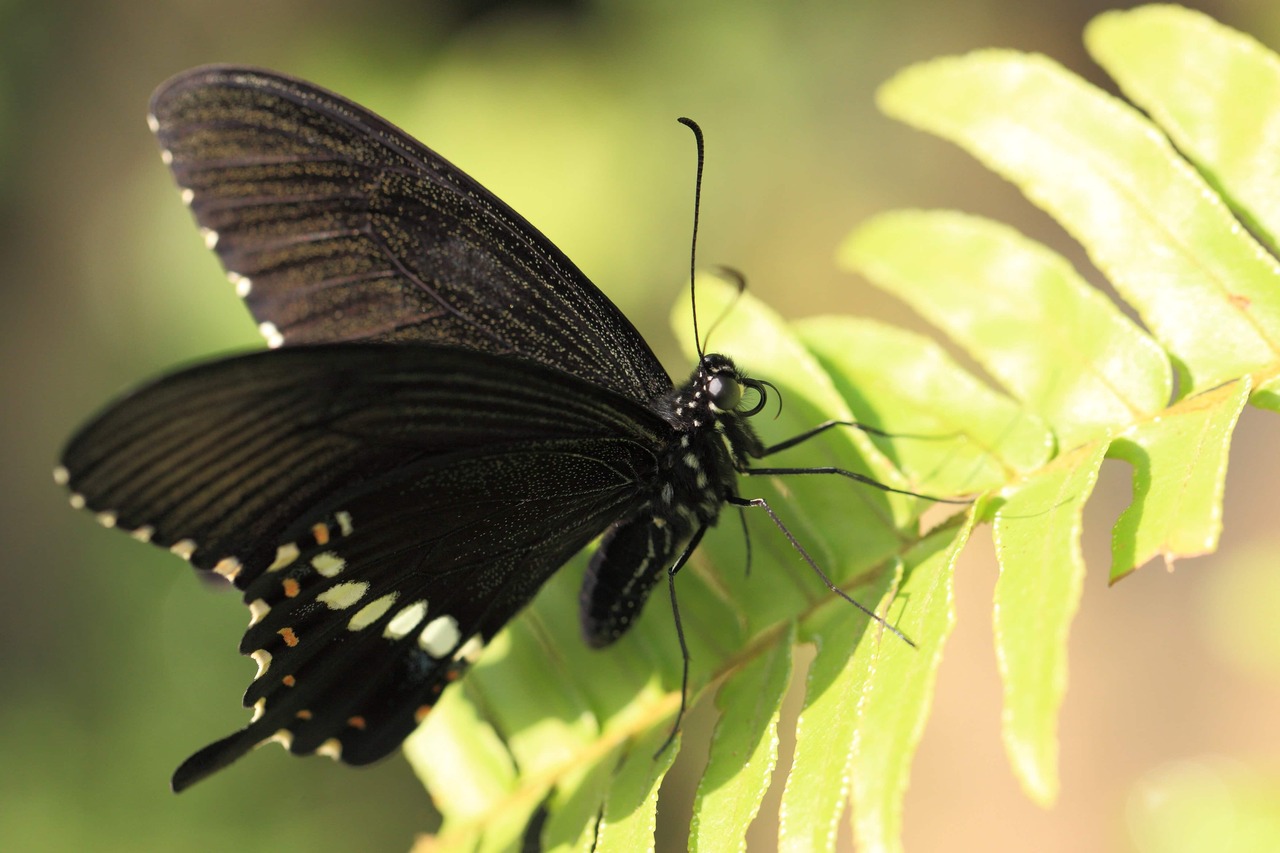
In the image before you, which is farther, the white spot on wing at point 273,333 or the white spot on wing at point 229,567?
the white spot on wing at point 273,333

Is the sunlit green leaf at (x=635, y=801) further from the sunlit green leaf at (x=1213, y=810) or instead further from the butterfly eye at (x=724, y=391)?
the sunlit green leaf at (x=1213, y=810)

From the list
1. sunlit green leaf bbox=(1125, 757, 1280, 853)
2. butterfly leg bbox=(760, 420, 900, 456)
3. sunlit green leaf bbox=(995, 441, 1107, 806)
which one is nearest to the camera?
sunlit green leaf bbox=(995, 441, 1107, 806)

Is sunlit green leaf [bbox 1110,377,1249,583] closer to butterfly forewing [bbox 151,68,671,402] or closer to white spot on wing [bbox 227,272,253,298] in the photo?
butterfly forewing [bbox 151,68,671,402]

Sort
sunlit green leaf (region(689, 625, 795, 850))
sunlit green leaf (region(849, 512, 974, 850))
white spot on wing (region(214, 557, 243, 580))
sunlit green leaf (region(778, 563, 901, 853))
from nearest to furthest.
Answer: sunlit green leaf (region(849, 512, 974, 850)) → sunlit green leaf (region(778, 563, 901, 853)) → sunlit green leaf (region(689, 625, 795, 850)) → white spot on wing (region(214, 557, 243, 580))

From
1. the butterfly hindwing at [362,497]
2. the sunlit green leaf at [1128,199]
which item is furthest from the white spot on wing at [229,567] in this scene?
the sunlit green leaf at [1128,199]

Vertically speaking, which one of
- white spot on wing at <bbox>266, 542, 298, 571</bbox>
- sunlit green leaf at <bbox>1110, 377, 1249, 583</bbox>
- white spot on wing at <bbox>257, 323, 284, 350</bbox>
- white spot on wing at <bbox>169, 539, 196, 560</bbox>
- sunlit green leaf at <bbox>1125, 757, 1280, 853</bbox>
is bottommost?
sunlit green leaf at <bbox>1125, 757, 1280, 853</bbox>

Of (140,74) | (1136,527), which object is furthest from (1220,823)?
(140,74)

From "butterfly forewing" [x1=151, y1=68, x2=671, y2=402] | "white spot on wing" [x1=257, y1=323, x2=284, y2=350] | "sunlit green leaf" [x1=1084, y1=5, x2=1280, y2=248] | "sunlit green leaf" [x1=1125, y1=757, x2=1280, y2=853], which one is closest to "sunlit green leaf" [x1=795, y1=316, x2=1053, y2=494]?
"butterfly forewing" [x1=151, y1=68, x2=671, y2=402]

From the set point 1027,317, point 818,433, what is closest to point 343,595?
point 818,433
